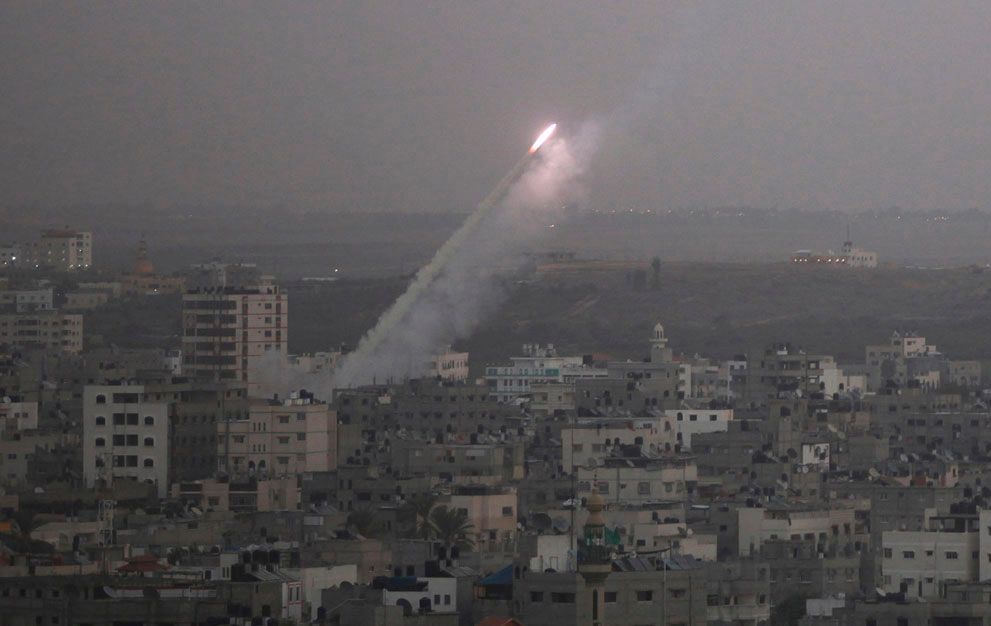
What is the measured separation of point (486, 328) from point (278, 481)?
72928 mm

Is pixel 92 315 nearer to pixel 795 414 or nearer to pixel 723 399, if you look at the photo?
pixel 723 399

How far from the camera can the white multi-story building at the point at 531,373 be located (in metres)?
106

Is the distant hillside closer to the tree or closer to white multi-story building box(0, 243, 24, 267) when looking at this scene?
white multi-story building box(0, 243, 24, 267)

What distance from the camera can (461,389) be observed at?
88312 mm

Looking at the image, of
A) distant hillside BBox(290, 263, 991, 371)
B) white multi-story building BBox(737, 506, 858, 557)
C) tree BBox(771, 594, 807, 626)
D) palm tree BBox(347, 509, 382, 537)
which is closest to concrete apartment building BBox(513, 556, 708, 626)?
tree BBox(771, 594, 807, 626)

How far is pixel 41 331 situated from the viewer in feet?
385

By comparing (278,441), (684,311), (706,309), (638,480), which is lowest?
(638,480)

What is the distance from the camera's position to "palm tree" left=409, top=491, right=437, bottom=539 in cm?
5728

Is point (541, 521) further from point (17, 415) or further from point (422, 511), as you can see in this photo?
point (17, 415)

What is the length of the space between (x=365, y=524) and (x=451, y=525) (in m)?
1.64

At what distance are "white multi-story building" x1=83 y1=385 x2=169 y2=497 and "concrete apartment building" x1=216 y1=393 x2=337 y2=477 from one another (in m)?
1.69

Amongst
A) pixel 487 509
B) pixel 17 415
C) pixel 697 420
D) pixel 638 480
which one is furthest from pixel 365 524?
pixel 697 420

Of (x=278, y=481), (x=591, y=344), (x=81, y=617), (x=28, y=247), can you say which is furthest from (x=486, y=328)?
(x=81, y=617)

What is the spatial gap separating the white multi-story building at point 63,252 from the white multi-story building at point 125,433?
18605 mm
